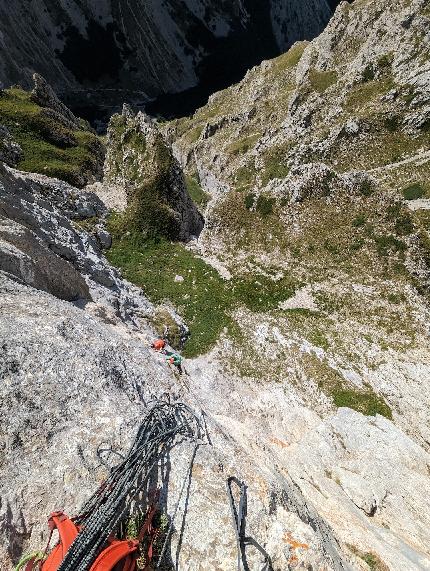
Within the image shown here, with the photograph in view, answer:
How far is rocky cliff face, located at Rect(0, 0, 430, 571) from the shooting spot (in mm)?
10195

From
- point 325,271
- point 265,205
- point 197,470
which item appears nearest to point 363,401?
point 325,271

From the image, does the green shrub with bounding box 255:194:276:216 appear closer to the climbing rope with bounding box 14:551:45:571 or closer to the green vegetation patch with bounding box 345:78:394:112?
the green vegetation patch with bounding box 345:78:394:112

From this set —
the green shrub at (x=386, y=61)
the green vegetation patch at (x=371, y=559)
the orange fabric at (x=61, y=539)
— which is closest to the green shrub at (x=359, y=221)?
the green vegetation patch at (x=371, y=559)

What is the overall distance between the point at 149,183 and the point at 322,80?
5485cm

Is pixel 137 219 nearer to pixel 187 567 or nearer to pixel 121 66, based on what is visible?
pixel 187 567

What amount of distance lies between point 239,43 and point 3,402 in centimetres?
20856

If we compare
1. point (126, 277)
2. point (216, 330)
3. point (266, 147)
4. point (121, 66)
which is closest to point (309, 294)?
point (216, 330)

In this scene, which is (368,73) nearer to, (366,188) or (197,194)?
(197,194)

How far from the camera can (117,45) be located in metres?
150

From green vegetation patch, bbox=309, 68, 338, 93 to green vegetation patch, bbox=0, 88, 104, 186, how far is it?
48.4 meters

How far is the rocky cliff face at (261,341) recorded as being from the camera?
33.4ft

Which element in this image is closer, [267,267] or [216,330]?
[216,330]

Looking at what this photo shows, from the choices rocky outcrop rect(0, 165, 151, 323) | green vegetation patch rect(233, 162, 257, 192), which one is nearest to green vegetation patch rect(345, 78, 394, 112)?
green vegetation patch rect(233, 162, 257, 192)

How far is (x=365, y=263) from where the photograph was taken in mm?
36062
